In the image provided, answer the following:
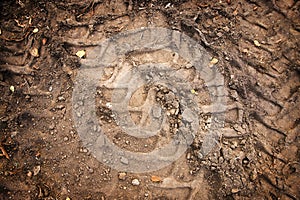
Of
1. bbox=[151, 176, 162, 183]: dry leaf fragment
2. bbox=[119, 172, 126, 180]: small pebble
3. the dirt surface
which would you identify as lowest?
bbox=[119, 172, 126, 180]: small pebble

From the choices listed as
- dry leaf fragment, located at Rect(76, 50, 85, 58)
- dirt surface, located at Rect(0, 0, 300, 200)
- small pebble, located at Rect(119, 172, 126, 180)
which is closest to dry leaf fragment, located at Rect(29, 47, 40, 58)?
dirt surface, located at Rect(0, 0, 300, 200)

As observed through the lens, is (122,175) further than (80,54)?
No

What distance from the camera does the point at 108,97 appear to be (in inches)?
98.9

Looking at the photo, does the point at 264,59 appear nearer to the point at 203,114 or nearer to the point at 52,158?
the point at 203,114

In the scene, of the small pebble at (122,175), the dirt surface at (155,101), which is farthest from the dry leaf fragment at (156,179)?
the small pebble at (122,175)

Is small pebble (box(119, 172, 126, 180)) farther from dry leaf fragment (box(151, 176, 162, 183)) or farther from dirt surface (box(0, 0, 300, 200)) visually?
dry leaf fragment (box(151, 176, 162, 183))

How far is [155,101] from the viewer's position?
2508 millimetres

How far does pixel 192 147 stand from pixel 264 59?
1.09 meters

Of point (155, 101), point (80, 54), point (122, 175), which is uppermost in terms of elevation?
point (80, 54)

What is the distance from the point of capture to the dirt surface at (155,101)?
2.25 meters

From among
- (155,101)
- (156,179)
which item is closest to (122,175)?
(156,179)

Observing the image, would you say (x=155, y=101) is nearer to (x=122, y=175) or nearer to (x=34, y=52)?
(x=122, y=175)

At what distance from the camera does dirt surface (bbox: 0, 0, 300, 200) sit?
7.39 ft

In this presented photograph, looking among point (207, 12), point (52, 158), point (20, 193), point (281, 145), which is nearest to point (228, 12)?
point (207, 12)
